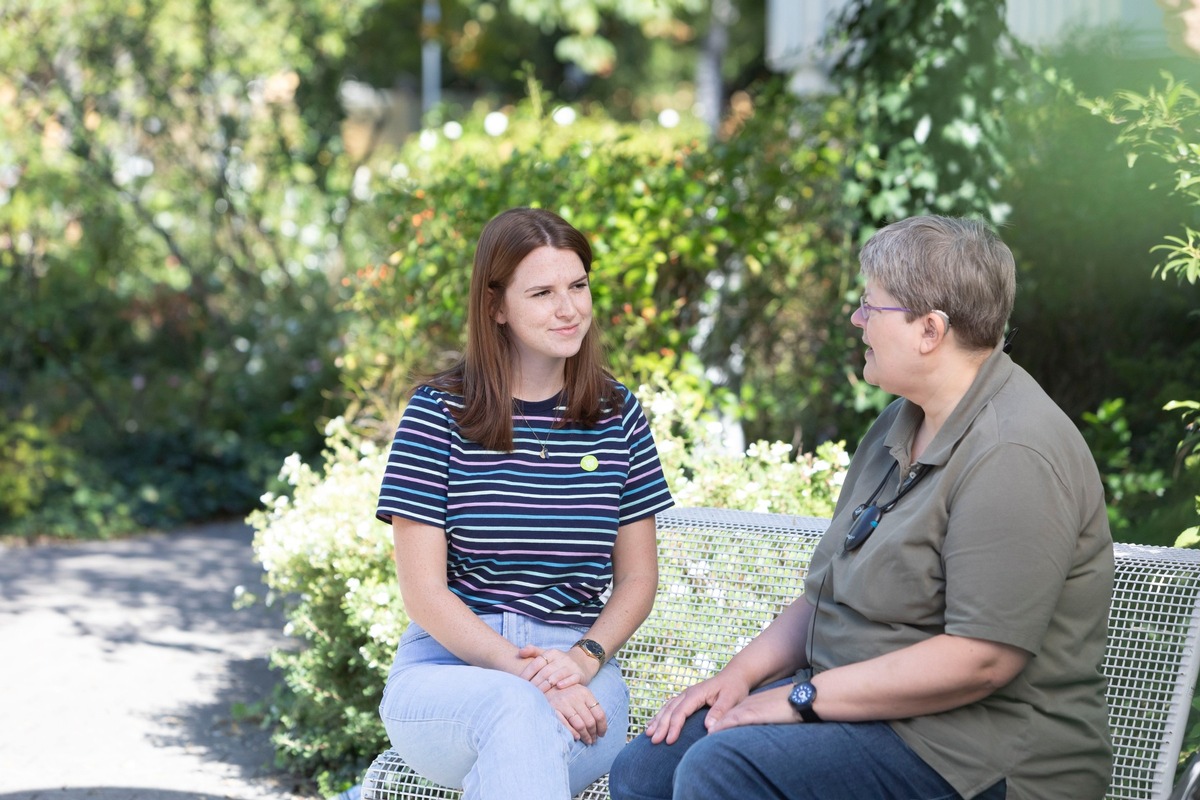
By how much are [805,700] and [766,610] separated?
72 cm

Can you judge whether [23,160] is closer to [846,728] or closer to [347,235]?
[347,235]

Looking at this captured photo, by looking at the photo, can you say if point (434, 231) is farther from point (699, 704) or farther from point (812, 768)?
point (812, 768)

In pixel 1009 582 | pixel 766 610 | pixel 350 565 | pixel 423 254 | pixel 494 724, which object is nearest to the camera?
pixel 1009 582

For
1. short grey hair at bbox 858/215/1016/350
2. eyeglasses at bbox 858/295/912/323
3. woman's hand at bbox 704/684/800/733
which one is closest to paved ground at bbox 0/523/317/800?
woman's hand at bbox 704/684/800/733

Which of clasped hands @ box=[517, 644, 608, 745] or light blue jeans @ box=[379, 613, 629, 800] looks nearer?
light blue jeans @ box=[379, 613, 629, 800]

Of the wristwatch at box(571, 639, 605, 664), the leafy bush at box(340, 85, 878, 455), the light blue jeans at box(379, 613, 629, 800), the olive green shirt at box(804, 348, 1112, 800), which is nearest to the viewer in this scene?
the olive green shirt at box(804, 348, 1112, 800)

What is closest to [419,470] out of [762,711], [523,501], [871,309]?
[523,501]

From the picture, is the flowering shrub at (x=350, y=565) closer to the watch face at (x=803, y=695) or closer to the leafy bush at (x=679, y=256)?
the leafy bush at (x=679, y=256)

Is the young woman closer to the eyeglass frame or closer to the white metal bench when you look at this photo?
the white metal bench

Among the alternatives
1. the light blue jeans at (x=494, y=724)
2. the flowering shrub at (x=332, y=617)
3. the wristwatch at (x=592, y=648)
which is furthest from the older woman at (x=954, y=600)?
the flowering shrub at (x=332, y=617)

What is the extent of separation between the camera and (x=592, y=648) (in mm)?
2693

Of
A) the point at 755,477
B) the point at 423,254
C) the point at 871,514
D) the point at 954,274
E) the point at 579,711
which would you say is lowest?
the point at 579,711

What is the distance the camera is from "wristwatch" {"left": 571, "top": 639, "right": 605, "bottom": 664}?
2.68 m

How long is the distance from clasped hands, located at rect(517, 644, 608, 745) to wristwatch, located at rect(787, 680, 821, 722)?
18.0 inches
